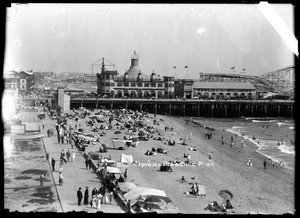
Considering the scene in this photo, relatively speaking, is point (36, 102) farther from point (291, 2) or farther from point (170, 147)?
point (291, 2)

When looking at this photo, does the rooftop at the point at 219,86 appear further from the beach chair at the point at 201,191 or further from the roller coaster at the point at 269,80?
the beach chair at the point at 201,191

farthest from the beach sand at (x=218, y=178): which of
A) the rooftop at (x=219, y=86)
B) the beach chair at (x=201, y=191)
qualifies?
the rooftop at (x=219, y=86)

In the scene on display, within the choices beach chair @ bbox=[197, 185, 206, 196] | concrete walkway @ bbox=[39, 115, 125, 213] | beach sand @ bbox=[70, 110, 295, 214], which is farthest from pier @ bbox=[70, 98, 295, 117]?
beach chair @ bbox=[197, 185, 206, 196]

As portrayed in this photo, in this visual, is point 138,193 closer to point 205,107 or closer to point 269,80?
point 205,107

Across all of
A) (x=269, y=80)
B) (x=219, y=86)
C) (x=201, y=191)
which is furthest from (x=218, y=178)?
(x=269, y=80)

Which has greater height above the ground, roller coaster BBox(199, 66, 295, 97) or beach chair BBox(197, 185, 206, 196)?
roller coaster BBox(199, 66, 295, 97)

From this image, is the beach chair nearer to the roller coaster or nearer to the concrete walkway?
the concrete walkway
